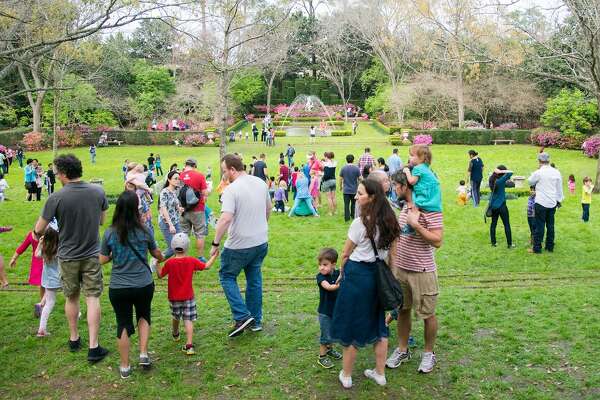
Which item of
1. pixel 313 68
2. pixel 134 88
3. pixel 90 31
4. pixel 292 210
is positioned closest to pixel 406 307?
pixel 90 31

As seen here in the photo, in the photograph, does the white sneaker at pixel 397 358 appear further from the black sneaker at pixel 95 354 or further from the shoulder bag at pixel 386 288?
the black sneaker at pixel 95 354

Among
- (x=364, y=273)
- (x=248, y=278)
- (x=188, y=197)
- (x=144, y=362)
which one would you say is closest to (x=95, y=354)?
(x=144, y=362)

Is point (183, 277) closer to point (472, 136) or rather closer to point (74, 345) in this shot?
point (74, 345)

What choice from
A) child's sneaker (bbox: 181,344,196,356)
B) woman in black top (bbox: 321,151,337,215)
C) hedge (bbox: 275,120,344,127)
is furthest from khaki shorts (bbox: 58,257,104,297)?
hedge (bbox: 275,120,344,127)

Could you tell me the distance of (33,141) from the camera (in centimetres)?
3288

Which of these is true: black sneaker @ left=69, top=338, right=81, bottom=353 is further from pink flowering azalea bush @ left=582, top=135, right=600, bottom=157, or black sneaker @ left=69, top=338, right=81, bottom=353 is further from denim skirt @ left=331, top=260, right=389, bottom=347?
pink flowering azalea bush @ left=582, top=135, right=600, bottom=157

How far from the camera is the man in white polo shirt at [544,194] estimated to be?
838 centimetres

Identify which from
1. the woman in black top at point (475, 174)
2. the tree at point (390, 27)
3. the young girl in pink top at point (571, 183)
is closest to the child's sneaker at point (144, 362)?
the woman in black top at point (475, 174)

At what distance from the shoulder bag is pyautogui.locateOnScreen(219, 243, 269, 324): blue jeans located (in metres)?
1.57

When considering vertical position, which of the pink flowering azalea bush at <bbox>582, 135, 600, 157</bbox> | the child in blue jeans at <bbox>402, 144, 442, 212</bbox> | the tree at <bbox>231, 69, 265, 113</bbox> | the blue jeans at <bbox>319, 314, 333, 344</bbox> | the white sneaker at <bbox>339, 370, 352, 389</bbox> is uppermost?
the tree at <bbox>231, 69, 265, 113</bbox>

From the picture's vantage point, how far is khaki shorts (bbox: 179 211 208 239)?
848 centimetres

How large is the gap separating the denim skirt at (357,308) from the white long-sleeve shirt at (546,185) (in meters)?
5.20

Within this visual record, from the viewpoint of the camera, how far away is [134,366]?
4934mm

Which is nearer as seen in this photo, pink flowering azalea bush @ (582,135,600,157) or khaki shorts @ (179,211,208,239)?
khaki shorts @ (179,211,208,239)
